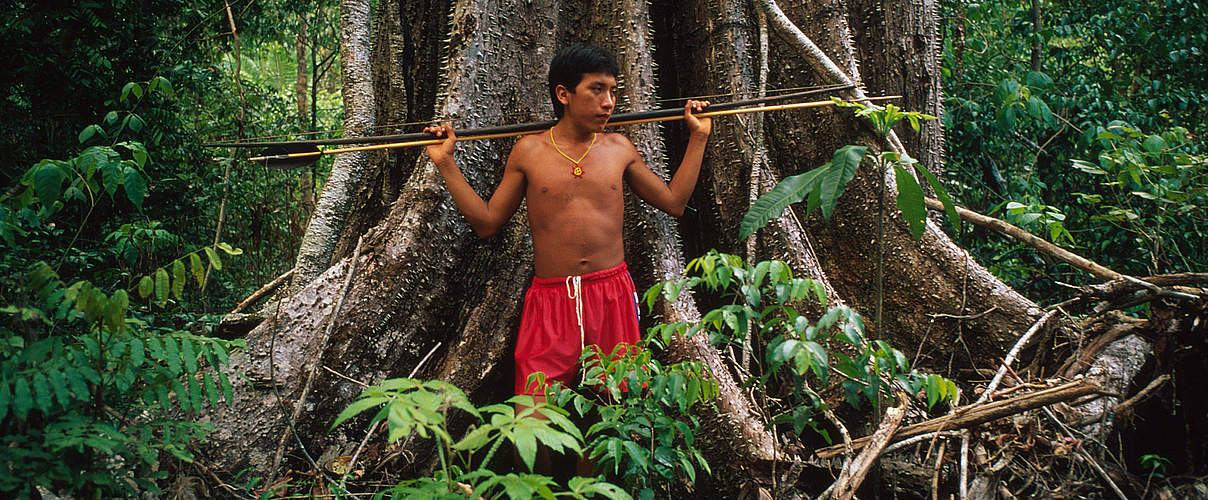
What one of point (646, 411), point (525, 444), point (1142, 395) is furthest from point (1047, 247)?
point (525, 444)

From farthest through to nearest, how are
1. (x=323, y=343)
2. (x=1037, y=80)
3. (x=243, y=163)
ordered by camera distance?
(x=243, y=163) < (x=1037, y=80) < (x=323, y=343)

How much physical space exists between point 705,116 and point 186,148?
14.0 feet

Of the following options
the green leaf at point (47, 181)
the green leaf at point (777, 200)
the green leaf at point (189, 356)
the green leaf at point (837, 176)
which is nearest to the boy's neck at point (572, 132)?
the green leaf at point (777, 200)

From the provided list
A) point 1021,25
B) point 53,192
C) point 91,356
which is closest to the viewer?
point 91,356

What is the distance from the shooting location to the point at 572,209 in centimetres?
281

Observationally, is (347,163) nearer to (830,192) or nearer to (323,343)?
(323,343)

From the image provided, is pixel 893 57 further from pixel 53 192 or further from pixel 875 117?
pixel 53 192

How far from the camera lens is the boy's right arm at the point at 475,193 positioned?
2855 millimetres

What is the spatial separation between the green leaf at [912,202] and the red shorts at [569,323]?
1116 mm

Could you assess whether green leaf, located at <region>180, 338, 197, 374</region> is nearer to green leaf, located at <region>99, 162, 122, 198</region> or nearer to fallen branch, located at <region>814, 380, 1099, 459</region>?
green leaf, located at <region>99, 162, 122, 198</region>

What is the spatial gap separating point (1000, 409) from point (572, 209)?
1.58 meters

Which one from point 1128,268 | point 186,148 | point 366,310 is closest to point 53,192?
point 366,310

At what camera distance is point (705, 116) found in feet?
10.3

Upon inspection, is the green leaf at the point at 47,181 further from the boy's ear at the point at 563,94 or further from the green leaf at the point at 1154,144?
the green leaf at the point at 1154,144
